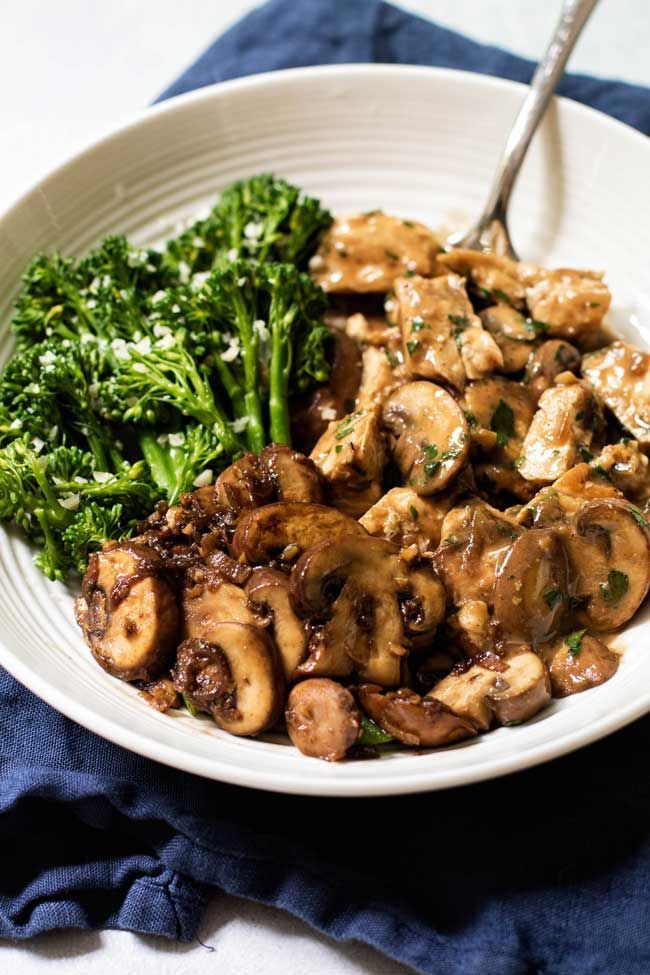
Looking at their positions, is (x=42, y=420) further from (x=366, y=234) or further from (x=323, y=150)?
(x=323, y=150)

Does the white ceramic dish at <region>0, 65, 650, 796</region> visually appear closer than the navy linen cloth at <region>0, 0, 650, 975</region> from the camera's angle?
No

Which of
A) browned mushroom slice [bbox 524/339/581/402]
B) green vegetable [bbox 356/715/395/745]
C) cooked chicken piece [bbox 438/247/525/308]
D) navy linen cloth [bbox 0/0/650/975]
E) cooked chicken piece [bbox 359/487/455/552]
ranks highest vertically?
cooked chicken piece [bbox 438/247/525/308]

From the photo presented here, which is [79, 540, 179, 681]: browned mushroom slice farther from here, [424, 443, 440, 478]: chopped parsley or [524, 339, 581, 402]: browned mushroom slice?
[524, 339, 581, 402]: browned mushroom slice

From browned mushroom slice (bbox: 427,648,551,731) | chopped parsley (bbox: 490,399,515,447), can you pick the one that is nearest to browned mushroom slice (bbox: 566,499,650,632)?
browned mushroom slice (bbox: 427,648,551,731)

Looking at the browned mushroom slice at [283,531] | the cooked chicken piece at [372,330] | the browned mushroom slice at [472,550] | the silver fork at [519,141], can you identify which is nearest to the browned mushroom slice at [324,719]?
the browned mushroom slice at [283,531]

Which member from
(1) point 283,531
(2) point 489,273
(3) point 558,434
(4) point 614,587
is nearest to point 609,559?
(4) point 614,587

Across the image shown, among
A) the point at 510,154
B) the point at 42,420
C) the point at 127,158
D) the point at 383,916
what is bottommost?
the point at 383,916

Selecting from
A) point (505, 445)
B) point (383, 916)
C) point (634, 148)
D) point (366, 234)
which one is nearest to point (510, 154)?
point (634, 148)
